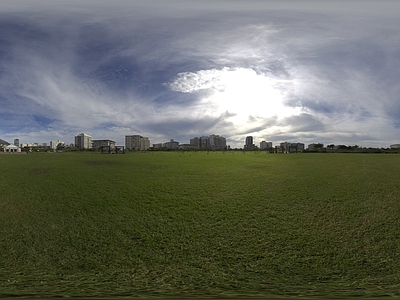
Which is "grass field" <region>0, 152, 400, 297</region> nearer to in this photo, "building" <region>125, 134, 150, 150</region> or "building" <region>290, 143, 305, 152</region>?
"building" <region>125, 134, 150, 150</region>

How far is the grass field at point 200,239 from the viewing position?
12.8 feet

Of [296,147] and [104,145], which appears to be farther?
[296,147]

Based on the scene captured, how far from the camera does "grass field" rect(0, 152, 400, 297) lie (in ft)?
12.8

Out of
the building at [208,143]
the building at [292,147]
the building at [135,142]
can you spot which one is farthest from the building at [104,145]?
the building at [292,147]

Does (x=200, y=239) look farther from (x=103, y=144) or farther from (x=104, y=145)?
(x=103, y=144)

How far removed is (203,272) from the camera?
4488mm

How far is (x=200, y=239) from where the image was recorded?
5820 mm

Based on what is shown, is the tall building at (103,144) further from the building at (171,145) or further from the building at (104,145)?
the building at (171,145)

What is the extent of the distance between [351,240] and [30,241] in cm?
737

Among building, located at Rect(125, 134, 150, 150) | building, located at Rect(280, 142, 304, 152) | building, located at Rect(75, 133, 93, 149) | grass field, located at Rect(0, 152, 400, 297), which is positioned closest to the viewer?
grass field, located at Rect(0, 152, 400, 297)

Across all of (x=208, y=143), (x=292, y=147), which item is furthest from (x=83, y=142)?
(x=292, y=147)

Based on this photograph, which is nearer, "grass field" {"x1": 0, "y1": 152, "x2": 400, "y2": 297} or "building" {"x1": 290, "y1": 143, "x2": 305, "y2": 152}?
"grass field" {"x1": 0, "y1": 152, "x2": 400, "y2": 297}

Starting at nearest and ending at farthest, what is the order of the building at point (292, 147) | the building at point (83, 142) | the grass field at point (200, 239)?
the grass field at point (200, 239)
the building at point (83, 142)
the building at point (292, 147)

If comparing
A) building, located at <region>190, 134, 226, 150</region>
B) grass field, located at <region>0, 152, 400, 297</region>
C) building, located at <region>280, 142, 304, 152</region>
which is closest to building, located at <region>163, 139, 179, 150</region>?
building, located at <region>190, 134, 226, 150</region>
